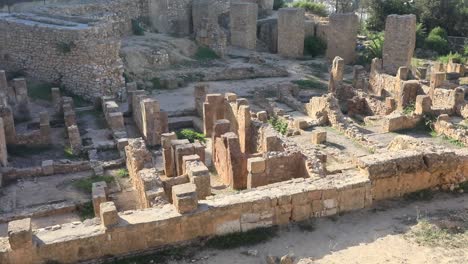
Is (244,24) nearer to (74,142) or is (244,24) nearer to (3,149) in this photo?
(74,142)

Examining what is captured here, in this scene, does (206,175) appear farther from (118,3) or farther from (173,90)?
(118,3)

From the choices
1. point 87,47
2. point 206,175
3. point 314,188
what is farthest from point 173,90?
point 314,188

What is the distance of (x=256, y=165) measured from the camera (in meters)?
12.3

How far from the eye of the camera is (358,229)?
31.4 ft

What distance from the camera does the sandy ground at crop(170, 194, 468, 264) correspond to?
8656 mm

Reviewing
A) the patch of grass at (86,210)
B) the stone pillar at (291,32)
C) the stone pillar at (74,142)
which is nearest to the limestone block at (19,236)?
the patch of grass at (86,210)

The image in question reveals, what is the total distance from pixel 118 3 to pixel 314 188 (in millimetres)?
26519

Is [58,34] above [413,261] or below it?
above

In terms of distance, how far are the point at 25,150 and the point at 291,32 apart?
22326 millimetres

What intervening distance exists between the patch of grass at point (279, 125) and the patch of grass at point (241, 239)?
1093 cm

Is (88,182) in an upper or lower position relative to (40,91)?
lower

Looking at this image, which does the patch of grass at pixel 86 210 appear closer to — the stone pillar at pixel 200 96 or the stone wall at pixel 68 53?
the stone pillar at pixel 200 96

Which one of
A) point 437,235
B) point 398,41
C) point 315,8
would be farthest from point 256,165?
point 315,8

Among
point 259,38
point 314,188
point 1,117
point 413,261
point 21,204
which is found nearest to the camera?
point 413,261
